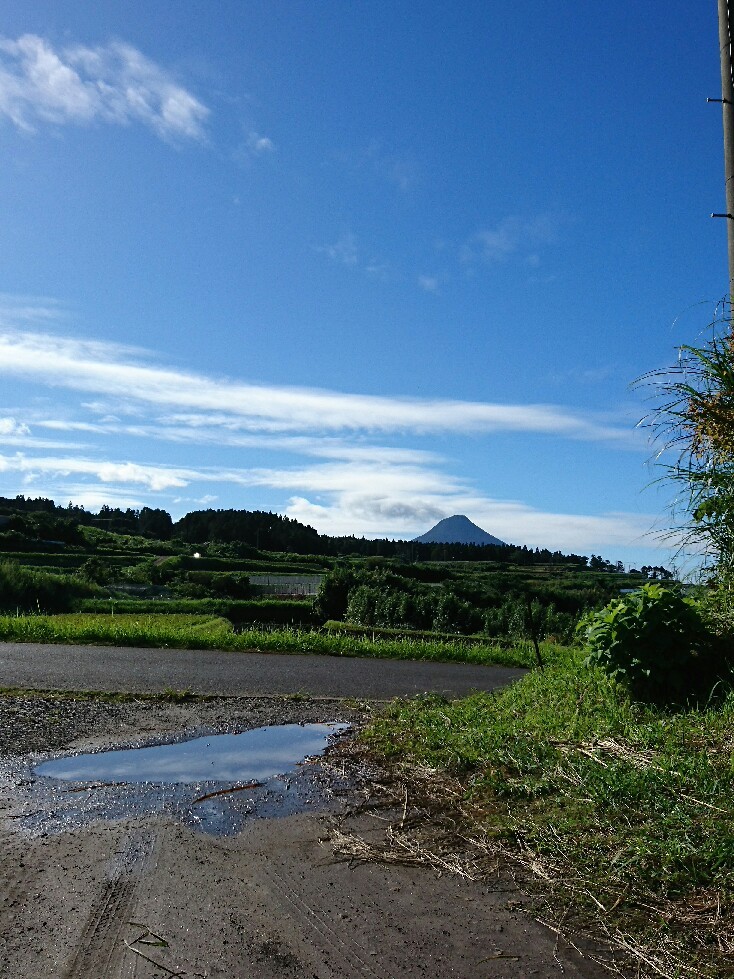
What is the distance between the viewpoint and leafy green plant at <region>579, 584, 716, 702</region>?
698cm

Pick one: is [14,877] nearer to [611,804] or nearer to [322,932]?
[322,932]

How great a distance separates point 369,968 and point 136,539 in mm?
88197

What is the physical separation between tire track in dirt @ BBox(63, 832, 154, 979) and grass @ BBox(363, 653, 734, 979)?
188 centimetres

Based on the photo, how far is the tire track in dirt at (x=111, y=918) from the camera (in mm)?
3223

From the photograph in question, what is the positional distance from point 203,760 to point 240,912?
301 cm

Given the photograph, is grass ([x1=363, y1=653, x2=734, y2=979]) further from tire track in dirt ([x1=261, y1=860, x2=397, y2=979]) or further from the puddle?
tire track in dirt ([x1=261, y1=860, x2=397, y2=979])

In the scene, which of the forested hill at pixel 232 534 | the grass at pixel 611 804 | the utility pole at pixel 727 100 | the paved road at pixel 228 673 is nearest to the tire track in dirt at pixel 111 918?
the grass at pixel 611 804

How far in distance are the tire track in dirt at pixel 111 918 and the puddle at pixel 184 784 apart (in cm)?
57

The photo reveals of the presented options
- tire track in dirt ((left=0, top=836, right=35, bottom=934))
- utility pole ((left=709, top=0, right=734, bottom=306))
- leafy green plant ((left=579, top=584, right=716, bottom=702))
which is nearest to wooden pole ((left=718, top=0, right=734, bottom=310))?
utility pole ((left=709, top=0, right=734, bottom=306))

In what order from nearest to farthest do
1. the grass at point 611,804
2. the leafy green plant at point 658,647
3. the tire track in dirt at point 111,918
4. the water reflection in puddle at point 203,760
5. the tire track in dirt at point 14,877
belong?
the tire track in dirt at point 111,918
the grass at point 611,804
the tire track in dirt at point 14,877
the water reflection in puddle at point 203,760
the leafy green plant at point 658,647

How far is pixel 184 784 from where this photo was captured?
5.87 meters

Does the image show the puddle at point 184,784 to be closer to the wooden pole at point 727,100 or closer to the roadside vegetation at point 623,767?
the roadside vegetation at point 623,767

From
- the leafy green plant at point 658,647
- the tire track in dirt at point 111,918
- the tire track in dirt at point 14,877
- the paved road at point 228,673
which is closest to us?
the tire track in dirt at point 111,918

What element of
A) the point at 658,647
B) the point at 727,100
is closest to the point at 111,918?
the point at 658,647
